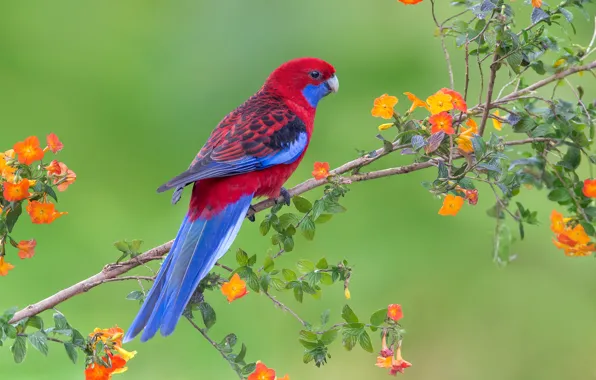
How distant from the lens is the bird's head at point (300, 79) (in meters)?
2.28

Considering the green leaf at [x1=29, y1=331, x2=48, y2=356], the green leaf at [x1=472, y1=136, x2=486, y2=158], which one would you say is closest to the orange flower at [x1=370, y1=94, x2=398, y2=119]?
the green leaf at [x1=472, y1=136, x2=486, y2=158]

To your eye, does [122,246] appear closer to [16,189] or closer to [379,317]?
[16,189]

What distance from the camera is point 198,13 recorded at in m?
4.00

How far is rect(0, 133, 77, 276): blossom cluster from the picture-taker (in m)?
1.43

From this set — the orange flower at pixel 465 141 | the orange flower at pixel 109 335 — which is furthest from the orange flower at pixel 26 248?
the orange flower at pixel 465 141

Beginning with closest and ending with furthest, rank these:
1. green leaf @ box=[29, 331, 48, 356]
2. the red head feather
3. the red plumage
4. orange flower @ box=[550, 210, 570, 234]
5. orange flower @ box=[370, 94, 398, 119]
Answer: green leaf @ box=[29, 331, 48, 356]
orange flower @ box=[370, 94, 398, 119]
orange flower @ box=[550, 210, 570, 234]
the red plumage
the red head feather

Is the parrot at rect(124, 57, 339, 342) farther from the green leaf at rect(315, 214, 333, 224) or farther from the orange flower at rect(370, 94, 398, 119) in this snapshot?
the orange flower at rect(370, 94, 398, 119)

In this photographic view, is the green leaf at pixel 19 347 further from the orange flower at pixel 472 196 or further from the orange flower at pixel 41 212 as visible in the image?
the orange flower at pixel 472 196

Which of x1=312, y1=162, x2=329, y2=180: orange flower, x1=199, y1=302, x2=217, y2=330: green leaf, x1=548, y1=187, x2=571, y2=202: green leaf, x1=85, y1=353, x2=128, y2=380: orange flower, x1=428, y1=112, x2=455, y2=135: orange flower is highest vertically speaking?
x1=428, y1=112, x2=455, y2=135: orange flower

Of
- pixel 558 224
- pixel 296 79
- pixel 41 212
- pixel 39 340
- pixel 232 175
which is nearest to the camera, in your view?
pixel 39 340

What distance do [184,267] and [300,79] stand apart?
86 centimetres

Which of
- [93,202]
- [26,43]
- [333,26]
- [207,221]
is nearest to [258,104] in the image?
[207,221]

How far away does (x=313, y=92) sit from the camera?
2.31 meters

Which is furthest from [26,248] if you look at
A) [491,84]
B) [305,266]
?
[491,84]
